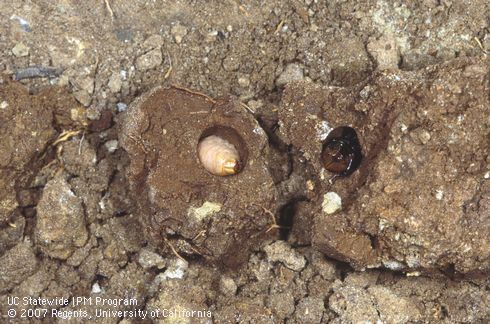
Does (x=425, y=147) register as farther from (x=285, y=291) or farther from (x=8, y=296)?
(x=8, y=296)

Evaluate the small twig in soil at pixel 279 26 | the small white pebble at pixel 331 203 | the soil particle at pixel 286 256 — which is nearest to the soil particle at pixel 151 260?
the soil particle at pixel 286 256

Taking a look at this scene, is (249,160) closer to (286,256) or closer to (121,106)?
(286,256)

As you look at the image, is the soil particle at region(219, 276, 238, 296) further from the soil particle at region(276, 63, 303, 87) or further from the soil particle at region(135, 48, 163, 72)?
the soil particle at region(135, 48, 163, 72)

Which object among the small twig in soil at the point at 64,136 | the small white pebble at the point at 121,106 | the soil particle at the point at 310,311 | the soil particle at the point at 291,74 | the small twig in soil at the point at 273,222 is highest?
the soil particle at the point at 291,74

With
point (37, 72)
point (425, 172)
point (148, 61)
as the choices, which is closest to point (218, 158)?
point (148, 61)

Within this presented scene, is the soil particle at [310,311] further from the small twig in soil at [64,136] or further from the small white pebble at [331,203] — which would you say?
the small twig in soil at [64,136]

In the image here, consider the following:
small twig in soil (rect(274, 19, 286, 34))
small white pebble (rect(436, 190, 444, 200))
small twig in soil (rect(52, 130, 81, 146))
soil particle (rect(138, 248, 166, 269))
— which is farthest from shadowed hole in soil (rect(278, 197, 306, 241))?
small twig in soil (rect(52, 130, 81, 146))
